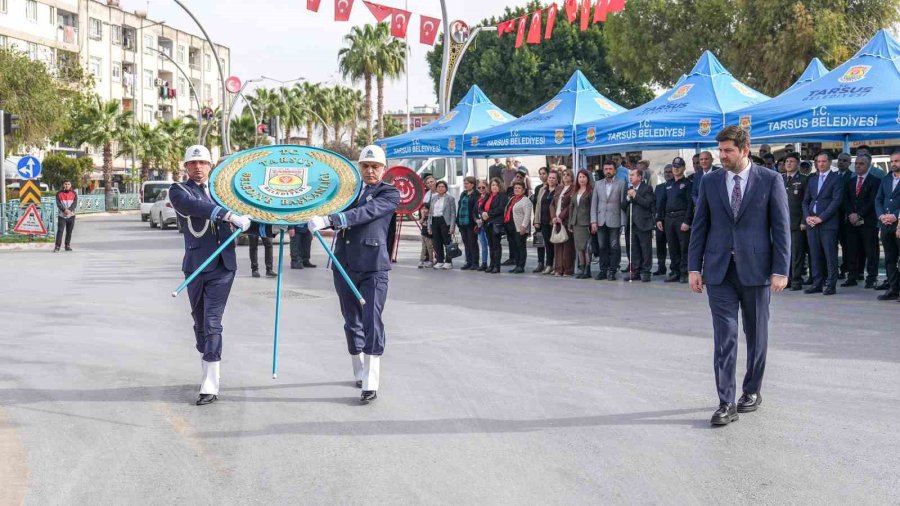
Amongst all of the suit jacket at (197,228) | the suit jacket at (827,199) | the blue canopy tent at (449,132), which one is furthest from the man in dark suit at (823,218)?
the blue canopy tent at (449,132)

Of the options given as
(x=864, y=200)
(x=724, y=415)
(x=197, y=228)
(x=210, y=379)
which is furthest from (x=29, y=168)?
(x=724, y=415)

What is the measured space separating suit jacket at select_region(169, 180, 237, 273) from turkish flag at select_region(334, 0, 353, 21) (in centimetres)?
1663

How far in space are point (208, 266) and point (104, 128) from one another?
57.9 meters

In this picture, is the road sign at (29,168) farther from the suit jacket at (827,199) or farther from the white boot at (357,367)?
the white boot at (357,367)

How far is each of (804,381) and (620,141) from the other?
1055 centimetres

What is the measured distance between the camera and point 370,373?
729cm

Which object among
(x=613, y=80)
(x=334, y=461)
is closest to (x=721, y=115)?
(x=334, y=461)

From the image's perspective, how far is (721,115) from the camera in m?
16.8

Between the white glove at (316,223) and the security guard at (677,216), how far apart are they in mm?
9361

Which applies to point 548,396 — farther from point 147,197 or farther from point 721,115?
point 147,197

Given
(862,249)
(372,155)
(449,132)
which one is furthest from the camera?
(449,132)

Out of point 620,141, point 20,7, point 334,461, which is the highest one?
point 20,7

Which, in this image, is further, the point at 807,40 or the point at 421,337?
the point at 807,40

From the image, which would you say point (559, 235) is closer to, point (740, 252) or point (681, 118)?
point (681, 118)
